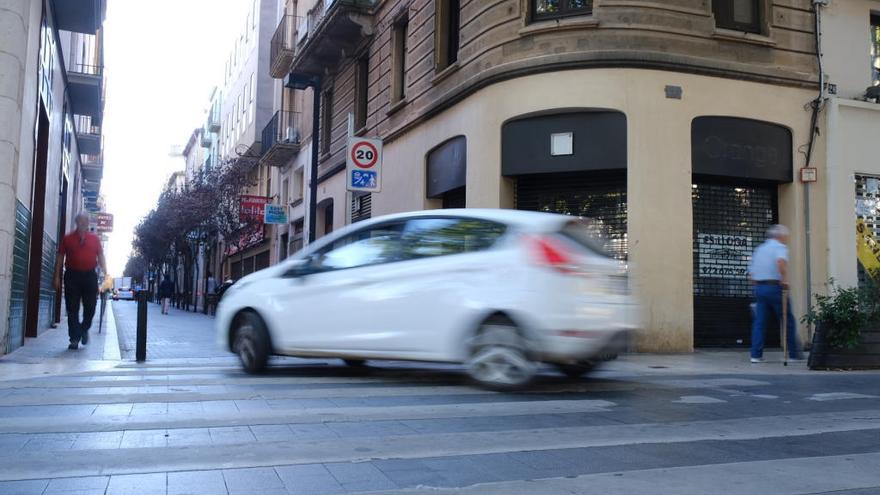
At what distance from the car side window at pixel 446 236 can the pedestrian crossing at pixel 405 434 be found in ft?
4.26

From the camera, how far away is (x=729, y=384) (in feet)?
25.1

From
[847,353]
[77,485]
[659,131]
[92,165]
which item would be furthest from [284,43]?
[77,485]

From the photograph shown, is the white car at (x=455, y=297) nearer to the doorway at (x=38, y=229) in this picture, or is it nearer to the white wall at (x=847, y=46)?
the doorway at (x=38, y=229)

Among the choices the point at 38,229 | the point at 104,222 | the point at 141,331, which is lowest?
the point at 141,331

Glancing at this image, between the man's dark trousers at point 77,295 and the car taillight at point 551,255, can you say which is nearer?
the car taillight at point 551,255

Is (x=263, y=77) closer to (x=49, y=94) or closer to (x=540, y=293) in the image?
(x=49, y=94)

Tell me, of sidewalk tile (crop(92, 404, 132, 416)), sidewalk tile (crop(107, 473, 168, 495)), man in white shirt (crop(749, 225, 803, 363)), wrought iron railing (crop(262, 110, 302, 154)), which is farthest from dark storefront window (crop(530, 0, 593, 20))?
wrought iron railing (crop(262, 110, 302, 154))

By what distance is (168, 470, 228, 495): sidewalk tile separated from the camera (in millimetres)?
3342

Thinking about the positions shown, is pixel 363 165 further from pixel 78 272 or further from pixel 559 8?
pixel 78 272

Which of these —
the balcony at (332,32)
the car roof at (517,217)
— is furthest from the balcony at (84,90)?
the car roof at (517,217)

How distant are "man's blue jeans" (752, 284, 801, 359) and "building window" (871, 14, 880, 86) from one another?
6635 millimetres

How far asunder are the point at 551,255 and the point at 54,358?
251 inches

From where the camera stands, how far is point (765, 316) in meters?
10.2

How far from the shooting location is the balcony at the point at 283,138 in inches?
1101
